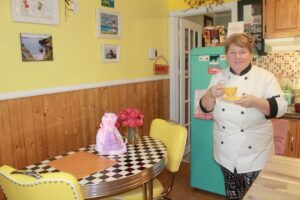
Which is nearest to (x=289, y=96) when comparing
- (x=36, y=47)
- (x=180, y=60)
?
(x=180, y=60)

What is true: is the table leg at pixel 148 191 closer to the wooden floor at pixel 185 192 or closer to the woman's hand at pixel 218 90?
the woman's hand at pixel 218 90

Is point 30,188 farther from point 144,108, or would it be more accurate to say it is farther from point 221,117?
point 144,108

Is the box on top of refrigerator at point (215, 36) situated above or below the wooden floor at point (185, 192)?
above

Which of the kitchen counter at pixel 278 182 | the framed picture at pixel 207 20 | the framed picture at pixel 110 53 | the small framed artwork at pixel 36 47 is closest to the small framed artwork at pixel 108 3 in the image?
the framed picture at pixel 110 53

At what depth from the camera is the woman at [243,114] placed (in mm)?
1581

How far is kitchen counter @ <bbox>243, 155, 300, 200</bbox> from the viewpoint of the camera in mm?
927

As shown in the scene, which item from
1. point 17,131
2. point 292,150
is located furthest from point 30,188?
point 292,150

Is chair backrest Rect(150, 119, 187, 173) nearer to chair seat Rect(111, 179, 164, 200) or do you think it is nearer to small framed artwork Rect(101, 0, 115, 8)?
chair seat Rect(111, 179, 164, 200)

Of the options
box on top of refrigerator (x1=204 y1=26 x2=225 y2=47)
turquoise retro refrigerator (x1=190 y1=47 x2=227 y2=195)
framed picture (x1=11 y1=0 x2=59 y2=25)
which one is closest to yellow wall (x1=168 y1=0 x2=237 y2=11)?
box on top of refrigerator (x1=204 y1=26 x2=225 y2=47)

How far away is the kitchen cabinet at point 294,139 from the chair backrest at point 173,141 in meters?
1.07

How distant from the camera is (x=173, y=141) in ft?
6.44

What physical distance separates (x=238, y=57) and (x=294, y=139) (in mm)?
1198

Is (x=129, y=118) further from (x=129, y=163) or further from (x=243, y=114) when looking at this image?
(x=243, y=114)

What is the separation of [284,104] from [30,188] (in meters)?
1.43
